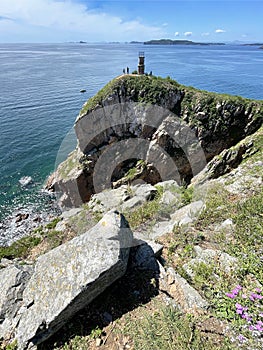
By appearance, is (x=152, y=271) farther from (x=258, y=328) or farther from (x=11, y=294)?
(x=11, y=294)

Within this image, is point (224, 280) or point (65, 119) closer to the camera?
point (224, 280)

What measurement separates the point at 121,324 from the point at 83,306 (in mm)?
856

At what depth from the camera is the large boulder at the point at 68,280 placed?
13.5 feet

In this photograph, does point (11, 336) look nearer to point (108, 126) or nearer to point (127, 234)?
point (127, 234)

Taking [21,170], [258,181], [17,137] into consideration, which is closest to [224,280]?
[258,181]

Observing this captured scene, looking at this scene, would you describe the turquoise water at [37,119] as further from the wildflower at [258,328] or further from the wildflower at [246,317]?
the wildflower at [258,328]

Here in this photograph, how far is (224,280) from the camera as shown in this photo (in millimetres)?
4520

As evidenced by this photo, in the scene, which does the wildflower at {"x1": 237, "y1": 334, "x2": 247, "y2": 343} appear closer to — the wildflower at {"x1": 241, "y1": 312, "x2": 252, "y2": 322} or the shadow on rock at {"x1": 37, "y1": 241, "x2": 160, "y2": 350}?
the wildflower at {"x1": 241, "y1": 312, "x2": 252, "y2": 322}

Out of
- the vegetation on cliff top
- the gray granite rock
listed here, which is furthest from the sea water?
the gray granite rock

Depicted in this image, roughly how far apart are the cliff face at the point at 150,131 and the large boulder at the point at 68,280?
1666 cm

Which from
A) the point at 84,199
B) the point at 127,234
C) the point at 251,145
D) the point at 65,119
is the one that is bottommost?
the point at 84,199

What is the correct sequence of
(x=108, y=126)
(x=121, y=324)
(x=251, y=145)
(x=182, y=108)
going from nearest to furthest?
1. (x=121, y=324)
2. (x=251, y=145)
3. (x=182, y=108)
4. (x=108, y=126)

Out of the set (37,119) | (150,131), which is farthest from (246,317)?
(37,119)

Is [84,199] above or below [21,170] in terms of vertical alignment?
below
